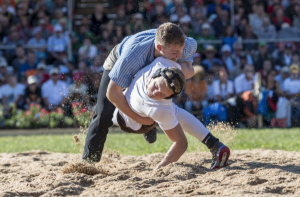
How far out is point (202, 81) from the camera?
452 inches

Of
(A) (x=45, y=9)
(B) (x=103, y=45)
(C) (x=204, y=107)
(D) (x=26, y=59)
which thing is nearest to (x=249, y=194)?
(C) (x=204, y=107)

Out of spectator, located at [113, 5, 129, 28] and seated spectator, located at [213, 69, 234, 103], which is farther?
spectator, located at [113, 5, 129, 28]

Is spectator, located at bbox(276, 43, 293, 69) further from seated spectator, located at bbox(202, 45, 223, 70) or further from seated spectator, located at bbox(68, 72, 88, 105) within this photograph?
seated spectator, located at bbox(68, 72, 88, 105)

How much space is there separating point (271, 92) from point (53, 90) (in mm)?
5672

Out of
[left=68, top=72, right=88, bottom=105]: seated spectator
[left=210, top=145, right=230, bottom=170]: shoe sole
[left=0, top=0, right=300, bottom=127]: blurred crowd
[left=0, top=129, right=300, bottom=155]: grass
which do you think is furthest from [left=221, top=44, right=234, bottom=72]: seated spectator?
[left=210, top=145, right=230, bottom=170]: shoe sole

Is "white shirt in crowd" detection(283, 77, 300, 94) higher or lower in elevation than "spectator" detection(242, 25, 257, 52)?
lower

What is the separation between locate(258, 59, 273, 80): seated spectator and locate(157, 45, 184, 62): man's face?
801cm

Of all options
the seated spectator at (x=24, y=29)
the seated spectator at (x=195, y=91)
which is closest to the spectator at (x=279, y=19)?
the seated spectator at (x=195, y=91)

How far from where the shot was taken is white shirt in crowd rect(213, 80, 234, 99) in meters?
11.6

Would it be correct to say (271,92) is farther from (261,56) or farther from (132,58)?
(132,58)

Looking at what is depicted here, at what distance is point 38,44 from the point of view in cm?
1342

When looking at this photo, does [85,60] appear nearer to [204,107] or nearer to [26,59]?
[26,59]

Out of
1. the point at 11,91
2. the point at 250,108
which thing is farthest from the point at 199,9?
the point at 11,91

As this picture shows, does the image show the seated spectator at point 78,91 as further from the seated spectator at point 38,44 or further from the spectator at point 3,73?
the spectator at point 3,73
